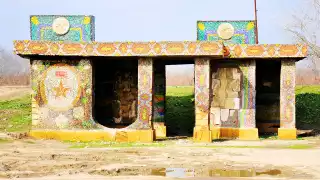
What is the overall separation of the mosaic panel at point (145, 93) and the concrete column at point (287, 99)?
4.33 m

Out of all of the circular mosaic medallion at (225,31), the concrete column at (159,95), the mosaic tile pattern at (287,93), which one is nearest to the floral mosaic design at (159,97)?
the concrete column at (159,95)

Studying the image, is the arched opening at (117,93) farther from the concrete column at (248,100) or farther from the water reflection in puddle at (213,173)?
the water reflection in puddle at (213,173)

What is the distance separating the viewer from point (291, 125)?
16.3 meters

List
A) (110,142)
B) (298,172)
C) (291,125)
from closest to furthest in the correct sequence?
(298,172), (110,142), (291,125)

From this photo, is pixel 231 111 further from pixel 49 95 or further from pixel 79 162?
pixel 79 162

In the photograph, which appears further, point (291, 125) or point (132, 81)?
point (132, 81)

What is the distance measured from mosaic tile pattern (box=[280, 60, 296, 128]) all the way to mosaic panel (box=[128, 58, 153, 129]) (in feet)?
14.3

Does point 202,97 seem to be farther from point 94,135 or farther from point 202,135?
point 94,135

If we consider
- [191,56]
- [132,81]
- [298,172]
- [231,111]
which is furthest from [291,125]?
[298,172]

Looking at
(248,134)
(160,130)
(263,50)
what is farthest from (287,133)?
(160,130)

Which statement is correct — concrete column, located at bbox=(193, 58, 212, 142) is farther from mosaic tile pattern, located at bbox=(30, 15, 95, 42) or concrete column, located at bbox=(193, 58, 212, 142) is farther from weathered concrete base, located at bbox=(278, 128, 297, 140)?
mosaic tile pattern, located at bbox=(30, 15, 95, 42)

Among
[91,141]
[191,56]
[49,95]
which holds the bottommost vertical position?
[91,141]

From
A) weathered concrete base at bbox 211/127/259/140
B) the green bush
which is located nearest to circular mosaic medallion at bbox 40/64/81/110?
weathered concrete base at bbox 211/127/259/140

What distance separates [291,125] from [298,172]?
7493mm
